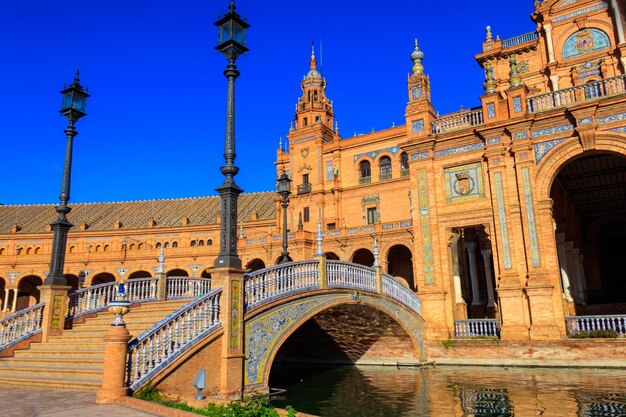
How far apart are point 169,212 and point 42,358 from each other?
4827 centimetres

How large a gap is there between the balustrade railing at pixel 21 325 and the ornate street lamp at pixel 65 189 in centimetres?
78

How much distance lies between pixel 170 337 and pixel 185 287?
8094 mm

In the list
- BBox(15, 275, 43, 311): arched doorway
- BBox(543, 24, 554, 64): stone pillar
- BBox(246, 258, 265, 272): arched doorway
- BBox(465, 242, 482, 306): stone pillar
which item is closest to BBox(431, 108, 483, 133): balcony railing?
BBox(465, 242, 482, 306): stone pillar

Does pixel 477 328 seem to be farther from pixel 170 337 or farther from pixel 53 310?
pixel 53 310

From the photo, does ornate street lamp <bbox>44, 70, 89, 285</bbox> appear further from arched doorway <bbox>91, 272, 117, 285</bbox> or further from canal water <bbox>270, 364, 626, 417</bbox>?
arched doorway <bbox>91, 272, 117, 285</bbox>

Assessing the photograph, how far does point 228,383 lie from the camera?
983 centimetres

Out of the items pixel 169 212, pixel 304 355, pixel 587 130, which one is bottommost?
pixel 304 355

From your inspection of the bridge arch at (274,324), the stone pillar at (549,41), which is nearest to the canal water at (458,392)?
the bridge arch at (274,324)

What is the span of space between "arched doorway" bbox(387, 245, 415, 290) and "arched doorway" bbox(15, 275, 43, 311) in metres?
35.9

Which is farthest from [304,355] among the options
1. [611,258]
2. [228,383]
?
[611,258]

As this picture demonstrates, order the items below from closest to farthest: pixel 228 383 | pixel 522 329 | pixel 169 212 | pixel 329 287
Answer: pixel 228 383
pixel 329 287
pixel 522 329
pixel 169 212

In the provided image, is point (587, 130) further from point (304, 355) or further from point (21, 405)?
point (21, 405)

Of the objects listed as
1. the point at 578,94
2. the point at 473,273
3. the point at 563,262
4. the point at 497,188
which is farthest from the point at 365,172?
the point at 578,94

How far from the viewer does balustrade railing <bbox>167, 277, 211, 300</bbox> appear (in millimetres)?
16359
